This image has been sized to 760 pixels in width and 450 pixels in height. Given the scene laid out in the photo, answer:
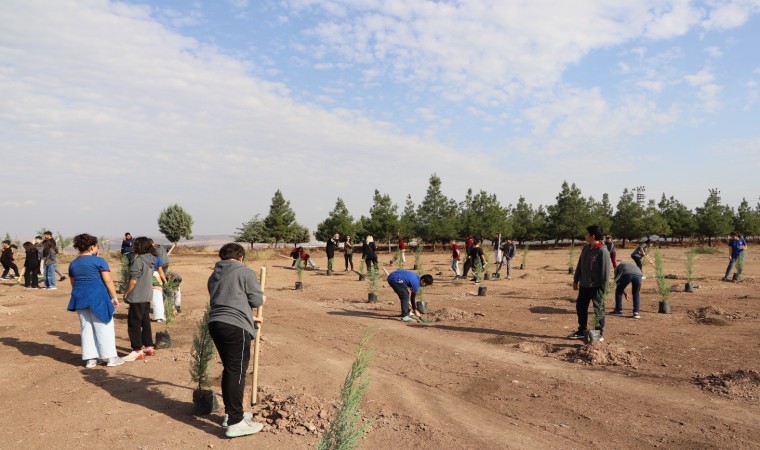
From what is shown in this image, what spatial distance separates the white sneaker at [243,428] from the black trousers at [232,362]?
4 cm

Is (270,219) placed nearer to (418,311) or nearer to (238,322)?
(418,311)

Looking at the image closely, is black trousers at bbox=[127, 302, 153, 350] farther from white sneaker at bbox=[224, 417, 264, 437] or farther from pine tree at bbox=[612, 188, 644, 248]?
pine tree at bbox=[612, 188, 644, 248]

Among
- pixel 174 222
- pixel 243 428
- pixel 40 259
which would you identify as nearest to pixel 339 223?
pixel 174 222

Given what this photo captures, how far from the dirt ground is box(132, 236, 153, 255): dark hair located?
1599mm

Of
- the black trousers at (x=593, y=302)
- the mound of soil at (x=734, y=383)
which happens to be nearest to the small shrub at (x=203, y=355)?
the mound of soil at (x=734, y=383)

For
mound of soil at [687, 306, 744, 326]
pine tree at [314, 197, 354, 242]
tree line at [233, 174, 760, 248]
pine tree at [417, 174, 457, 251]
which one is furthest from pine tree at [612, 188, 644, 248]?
mound of soil at [687, 306, 744, 326]

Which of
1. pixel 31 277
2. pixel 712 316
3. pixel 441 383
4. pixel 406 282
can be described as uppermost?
pixel 406 282

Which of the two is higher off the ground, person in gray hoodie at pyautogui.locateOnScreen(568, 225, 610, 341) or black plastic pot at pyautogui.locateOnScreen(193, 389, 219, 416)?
person in gray hoodie at pyautogui.locateOnScreen(568, 225, 610, 341)

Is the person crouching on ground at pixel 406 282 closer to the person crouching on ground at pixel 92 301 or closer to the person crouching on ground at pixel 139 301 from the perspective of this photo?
the person crouching on ground at pixel 139 301

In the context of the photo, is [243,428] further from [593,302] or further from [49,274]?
[49,274]

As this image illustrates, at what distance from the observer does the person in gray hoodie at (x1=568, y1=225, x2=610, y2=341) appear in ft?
26.5

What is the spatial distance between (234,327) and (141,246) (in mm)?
3766

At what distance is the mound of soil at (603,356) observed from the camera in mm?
7234

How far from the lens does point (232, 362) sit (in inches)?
168
